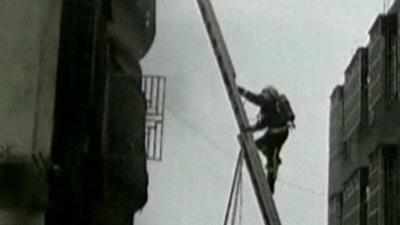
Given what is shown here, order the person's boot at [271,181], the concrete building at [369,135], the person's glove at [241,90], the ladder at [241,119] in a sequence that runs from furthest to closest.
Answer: the concrete building at [369,135] → the person's glove at [241,90] → the person's boot at [271,181] → the ladder at [241,119]

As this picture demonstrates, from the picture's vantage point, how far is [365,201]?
177ft

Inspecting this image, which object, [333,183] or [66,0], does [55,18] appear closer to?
[66,0]

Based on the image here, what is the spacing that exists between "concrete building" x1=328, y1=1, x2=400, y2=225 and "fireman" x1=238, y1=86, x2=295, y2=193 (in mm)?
24598

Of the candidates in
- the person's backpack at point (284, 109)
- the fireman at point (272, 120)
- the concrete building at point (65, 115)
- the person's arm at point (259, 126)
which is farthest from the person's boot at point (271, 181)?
the concrete building at point (65, 115)

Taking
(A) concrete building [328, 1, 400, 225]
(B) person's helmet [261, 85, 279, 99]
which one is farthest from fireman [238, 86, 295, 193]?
(A) concrete building [328, 1, 400, 225]

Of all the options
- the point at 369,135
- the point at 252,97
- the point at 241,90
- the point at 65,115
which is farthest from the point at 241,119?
the point at 369,135

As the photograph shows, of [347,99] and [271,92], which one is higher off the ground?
[347,99]

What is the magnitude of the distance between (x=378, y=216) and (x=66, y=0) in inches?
1283

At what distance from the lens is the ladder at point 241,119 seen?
71.3ft

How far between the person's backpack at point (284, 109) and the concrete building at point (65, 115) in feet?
8.04

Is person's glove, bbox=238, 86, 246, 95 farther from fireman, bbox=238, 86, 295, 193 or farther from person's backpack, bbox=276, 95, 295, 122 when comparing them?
person's backpack, bbox=276, 95, 295, 122

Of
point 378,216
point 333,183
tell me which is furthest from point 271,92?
point 333,183

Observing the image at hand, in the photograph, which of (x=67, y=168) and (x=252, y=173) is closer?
(x=67, y=168)

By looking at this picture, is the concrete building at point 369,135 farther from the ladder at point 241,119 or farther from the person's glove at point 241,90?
the person's glove at point 241,90
